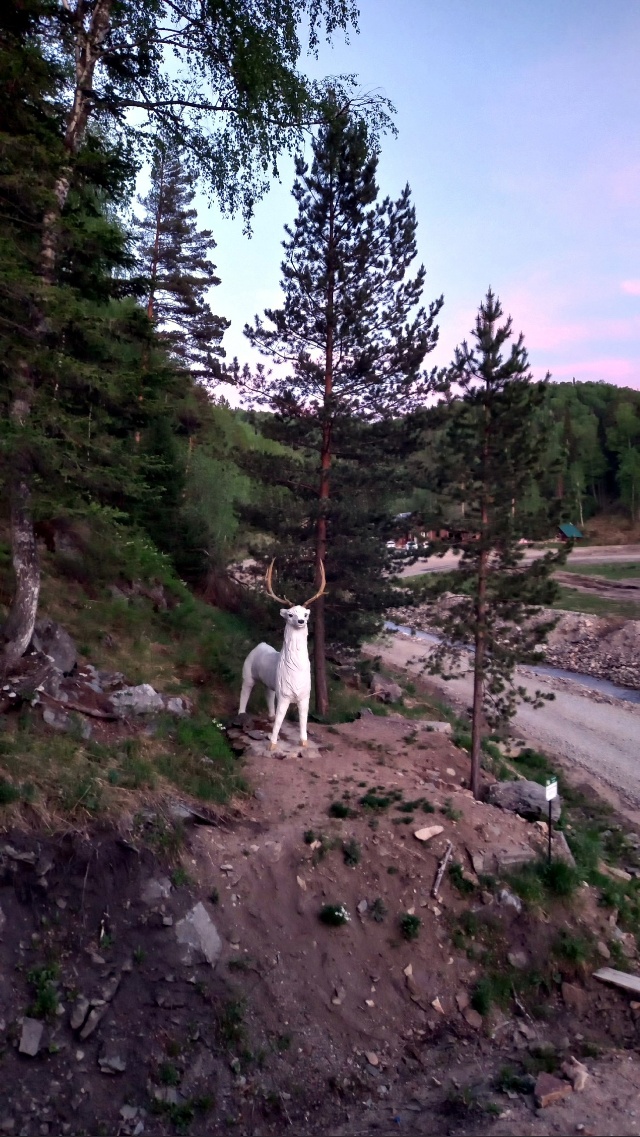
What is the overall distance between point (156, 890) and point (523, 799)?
24.9 feet

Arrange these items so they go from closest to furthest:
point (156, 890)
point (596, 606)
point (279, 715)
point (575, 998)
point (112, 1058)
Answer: point (112, 1058)
point (156, 890)
point (575, 998)
point (279, 715)
point (596, 606)

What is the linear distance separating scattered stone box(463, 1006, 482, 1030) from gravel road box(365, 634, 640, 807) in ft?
30.5

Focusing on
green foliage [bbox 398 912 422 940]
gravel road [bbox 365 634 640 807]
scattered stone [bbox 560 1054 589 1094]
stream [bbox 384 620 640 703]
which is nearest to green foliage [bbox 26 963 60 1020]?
green foliage [bbox 398 912 422 940]

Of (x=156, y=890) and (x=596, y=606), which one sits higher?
(x=156, y=890)

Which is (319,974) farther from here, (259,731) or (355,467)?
(355,467)

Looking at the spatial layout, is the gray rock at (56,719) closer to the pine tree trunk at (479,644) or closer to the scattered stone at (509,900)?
the scattered stone at (509,900)

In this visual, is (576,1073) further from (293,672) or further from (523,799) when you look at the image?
(293,672)

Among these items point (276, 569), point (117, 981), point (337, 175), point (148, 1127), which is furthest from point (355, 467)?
point (148, 1127)

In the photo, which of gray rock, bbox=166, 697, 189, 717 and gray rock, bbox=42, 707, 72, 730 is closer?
gray rock, bbox=42, 707, 72, 730

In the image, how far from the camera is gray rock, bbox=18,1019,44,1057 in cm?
558

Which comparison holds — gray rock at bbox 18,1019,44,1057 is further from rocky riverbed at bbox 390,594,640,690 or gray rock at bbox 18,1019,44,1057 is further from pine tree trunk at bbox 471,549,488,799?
rocky riverbed at bbox 390,594,640,690

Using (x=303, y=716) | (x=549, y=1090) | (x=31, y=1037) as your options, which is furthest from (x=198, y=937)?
(x=303, y=716)

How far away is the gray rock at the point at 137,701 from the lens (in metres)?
10.0

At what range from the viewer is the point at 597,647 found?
34531mm
